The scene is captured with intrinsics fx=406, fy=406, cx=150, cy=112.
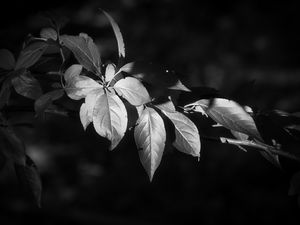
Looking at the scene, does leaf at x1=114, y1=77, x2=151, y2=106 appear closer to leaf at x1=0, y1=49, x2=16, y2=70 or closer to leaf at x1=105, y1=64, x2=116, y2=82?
leaf at x1=105, y1=64, x2=116, y2=82

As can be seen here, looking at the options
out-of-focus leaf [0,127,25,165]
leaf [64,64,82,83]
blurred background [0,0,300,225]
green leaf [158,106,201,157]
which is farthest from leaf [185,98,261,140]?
blurred background [0,0,300,225]

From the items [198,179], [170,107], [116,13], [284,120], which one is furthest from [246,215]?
[116,13]

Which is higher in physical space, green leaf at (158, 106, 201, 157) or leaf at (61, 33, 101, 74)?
leaf at (61, 33, 101, 74)

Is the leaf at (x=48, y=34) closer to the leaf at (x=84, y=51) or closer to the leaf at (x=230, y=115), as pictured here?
the leaf at (x=84, y=51)

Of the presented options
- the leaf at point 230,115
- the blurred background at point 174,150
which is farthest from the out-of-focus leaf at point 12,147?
the blurred background at point 174,150

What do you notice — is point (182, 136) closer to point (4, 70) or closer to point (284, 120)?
point (284, 120)

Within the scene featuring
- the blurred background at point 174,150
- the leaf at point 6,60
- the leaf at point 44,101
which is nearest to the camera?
the leaf at point 44,101

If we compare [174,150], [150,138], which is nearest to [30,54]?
[150,138]
